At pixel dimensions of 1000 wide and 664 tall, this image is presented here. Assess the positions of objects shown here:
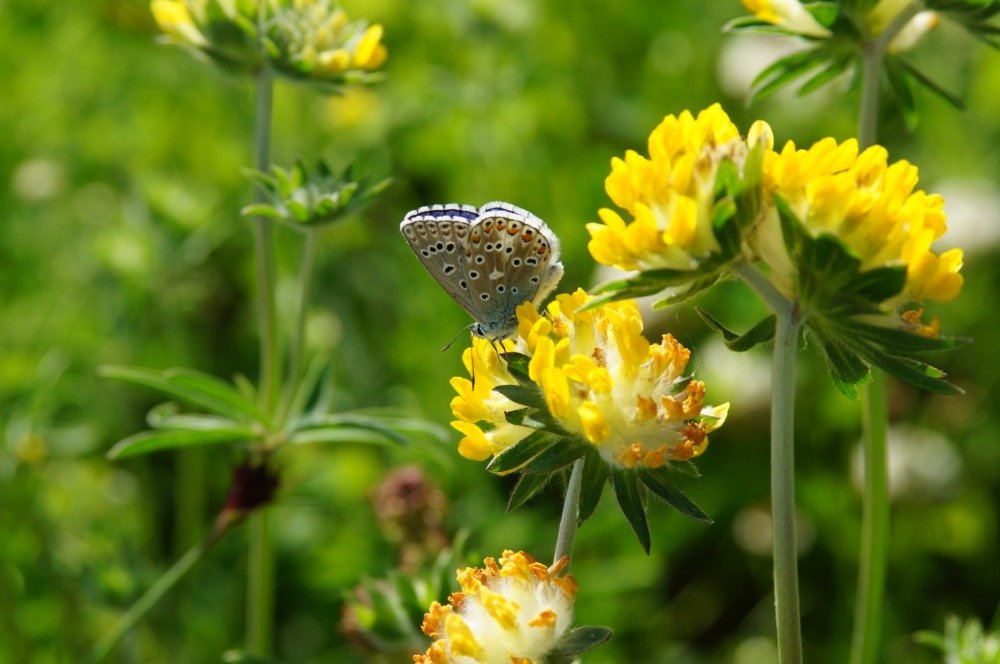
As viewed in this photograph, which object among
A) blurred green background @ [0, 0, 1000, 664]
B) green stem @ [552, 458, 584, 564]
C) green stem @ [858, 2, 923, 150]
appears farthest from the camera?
blurred green background @ [0, 0, 1000, 664]

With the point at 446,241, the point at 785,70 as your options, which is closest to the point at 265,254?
the point at 446,241

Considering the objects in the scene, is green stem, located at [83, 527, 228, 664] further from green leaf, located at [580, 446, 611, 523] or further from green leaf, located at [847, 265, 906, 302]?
green leaf, located at [847, 265, 906, 302]

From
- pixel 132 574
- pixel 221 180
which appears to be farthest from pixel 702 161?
pixel 221 180

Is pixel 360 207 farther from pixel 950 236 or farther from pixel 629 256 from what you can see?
pixel 950 236

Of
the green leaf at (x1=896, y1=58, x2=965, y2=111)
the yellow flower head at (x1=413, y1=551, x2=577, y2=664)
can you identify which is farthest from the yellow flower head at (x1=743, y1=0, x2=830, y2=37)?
the yellow flower head at (x1=413, y1=551, x2=577, y2=664)

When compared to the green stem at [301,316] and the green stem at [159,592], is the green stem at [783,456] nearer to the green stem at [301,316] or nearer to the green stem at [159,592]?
the green stem at [301,316]

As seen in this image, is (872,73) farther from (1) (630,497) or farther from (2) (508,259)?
(1) (630,497)
